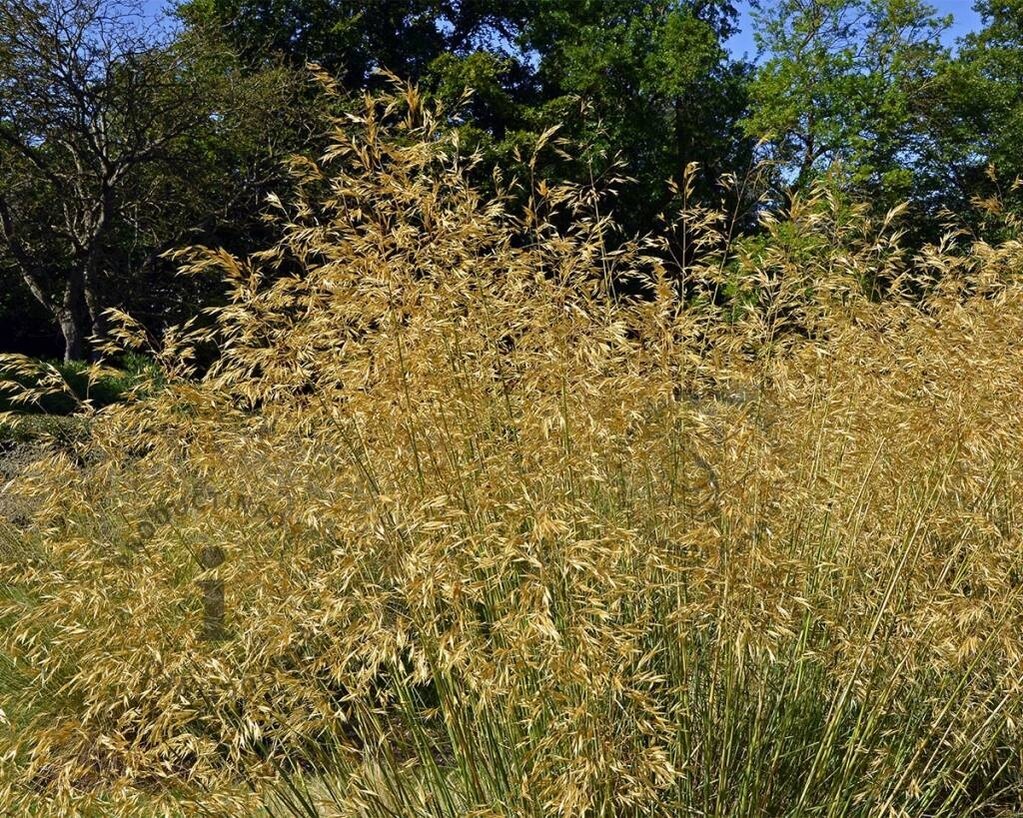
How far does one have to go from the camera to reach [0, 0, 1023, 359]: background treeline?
1527cm

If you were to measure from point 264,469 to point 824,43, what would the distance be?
20072 millimetres

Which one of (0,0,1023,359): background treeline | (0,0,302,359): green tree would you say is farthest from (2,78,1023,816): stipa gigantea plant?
(0,0,302,359): green tree

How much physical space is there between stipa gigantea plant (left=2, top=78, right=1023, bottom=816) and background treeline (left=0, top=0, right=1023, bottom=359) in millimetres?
11185

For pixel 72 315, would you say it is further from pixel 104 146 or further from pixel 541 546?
pixel 541 546

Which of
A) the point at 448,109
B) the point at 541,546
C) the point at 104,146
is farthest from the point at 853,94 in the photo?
the point at 541,546

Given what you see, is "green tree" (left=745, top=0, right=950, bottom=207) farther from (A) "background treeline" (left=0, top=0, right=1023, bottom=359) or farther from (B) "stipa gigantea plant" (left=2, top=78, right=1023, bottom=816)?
(B) "stipa gigantea plant" (left=2, top=78, right=1023, bottom=816)

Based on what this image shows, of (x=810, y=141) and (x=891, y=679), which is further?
(x=810, y=141)

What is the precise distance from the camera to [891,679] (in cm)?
298

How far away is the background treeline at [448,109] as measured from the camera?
1527cm

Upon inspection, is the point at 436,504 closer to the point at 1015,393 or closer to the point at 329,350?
the point at 329,350

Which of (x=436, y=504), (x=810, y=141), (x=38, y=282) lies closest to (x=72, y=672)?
(x=436, y=504)

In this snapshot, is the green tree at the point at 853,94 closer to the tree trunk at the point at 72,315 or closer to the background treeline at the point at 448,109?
the background treeline at the point at 448,109

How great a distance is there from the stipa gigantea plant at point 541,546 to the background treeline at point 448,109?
1119 centimetres

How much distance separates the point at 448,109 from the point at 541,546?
49.0ft
